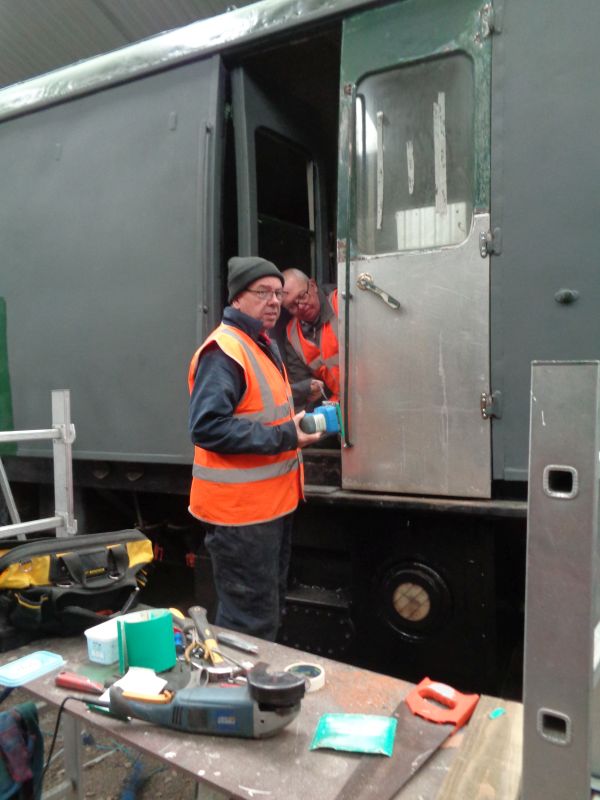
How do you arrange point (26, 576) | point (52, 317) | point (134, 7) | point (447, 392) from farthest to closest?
point (134, 7)
point (52, 317)
point (447, 392)
point (26, 576)

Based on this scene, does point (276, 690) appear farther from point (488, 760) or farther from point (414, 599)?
point (414, 599)

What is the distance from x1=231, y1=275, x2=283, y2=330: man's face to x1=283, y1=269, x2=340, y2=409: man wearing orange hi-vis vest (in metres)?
0.79

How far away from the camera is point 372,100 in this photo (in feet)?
7.39

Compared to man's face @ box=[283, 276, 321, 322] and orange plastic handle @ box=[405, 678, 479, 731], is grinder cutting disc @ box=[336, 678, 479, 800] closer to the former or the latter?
orange plastic handle @ box=[405, 678, 479, 731]

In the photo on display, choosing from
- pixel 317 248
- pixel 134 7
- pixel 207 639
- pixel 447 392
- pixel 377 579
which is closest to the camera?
pixel 207 639

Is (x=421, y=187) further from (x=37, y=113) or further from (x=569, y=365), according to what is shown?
(x=37, y=113)

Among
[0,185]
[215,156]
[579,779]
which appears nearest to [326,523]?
[215,156]

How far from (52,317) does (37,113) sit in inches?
40.0

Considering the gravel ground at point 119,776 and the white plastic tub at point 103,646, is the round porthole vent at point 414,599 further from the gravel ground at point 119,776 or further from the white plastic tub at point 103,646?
the white plastic tub at point 103,646

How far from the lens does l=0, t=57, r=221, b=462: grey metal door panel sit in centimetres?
247

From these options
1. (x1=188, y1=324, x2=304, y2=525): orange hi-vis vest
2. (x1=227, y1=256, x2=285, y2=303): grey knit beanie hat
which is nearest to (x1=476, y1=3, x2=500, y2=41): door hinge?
(x1=227, y1=256, x2=285, y2=303): grey knit beanie hat

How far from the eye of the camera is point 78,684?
1.30 m

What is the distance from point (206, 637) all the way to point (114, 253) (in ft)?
5.92

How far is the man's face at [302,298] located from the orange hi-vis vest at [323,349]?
7 cm
